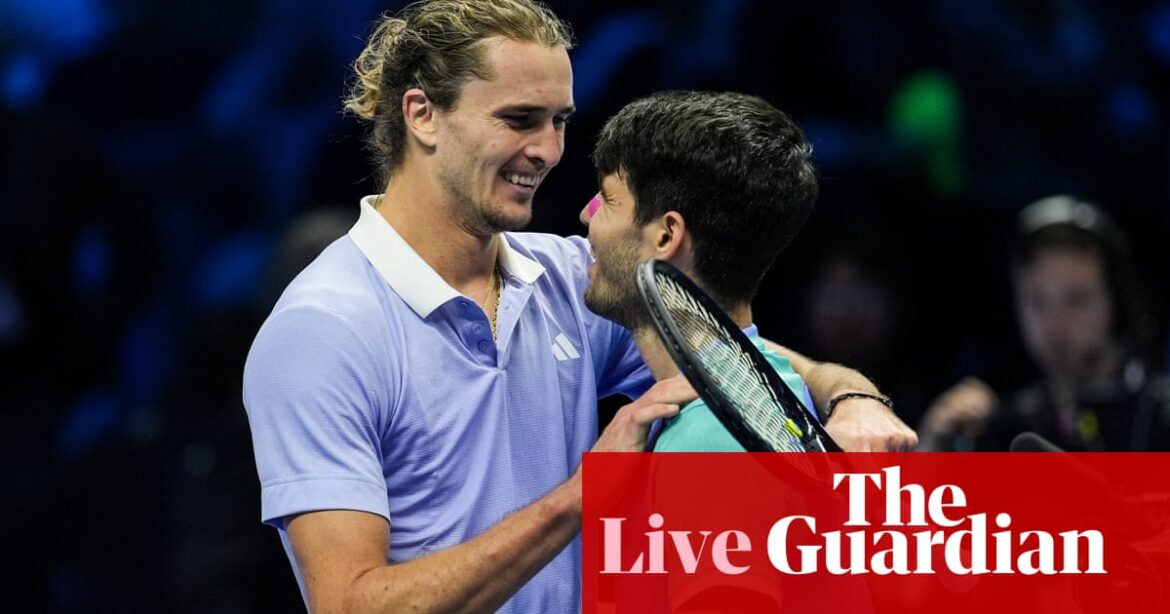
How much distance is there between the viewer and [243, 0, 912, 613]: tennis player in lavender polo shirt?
2484mm

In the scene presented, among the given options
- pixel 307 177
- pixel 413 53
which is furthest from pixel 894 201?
pixel 413 53

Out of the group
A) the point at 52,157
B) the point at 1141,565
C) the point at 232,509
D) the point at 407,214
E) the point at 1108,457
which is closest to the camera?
the point at 1141,565

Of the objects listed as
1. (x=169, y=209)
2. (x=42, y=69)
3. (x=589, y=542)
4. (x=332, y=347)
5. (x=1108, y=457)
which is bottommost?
(x=589, y=542)

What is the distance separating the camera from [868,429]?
2641 mm

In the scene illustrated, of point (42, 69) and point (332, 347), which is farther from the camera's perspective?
point (42, 69)

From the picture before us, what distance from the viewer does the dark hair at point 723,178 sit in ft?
8.36

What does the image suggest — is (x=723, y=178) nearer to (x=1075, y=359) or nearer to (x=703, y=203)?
(x=703, y=203)

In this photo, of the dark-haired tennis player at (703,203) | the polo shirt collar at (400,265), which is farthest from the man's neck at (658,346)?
the polo shirt collar at (400,265)

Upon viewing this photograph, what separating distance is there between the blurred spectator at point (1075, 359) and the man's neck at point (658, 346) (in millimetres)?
1460

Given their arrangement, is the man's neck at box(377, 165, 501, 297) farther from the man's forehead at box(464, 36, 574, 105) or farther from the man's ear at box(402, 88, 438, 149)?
the man's forehead at box(464, 36, 574, 105)

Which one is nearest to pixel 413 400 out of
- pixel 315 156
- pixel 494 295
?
pixel 494 295

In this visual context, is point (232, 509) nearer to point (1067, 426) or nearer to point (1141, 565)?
point (1067, 426)

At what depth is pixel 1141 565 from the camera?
2.54m

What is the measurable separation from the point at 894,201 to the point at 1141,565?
7.76ft
